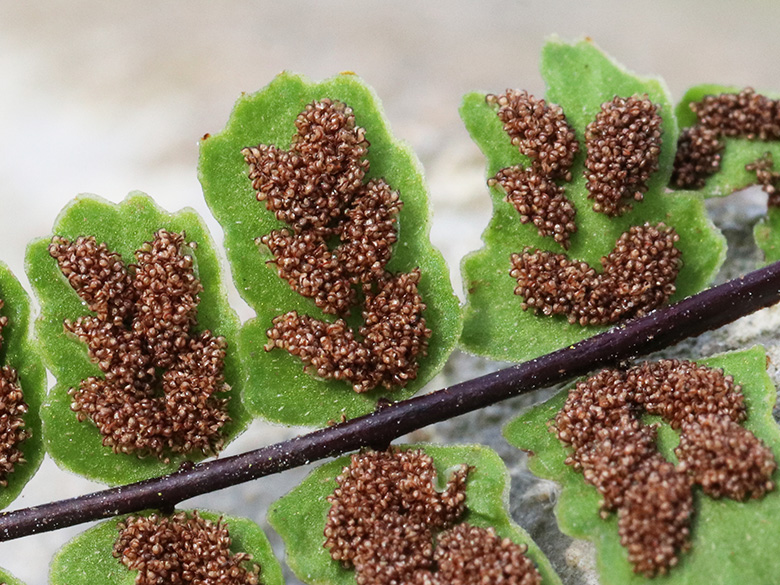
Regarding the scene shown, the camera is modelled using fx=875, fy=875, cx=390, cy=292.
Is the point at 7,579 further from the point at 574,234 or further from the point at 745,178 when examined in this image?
the point at 745,178

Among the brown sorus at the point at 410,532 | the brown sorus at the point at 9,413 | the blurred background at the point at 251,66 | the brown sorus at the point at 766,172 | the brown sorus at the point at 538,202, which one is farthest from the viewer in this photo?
the blurred background at the point at 251,66

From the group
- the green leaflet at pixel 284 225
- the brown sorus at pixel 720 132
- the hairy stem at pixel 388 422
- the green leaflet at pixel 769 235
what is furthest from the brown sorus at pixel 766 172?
the green leaflet at pixel 284 225

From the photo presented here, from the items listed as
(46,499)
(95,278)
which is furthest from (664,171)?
(46,499)

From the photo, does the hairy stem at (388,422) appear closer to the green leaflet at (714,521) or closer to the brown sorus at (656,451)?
the brown sorus at (656,451)

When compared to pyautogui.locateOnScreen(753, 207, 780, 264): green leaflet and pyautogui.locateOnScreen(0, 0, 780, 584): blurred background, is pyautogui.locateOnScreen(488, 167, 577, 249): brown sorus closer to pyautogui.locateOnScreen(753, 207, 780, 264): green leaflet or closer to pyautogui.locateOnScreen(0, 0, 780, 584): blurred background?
pyautogui.locateOnScreen(753, 207, 780, 264): green leaflet

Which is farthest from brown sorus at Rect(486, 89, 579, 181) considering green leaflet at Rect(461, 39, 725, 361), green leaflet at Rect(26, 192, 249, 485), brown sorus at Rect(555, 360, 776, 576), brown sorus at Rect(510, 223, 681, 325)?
green leaflet at Rect(26, 192, 249, 485)
